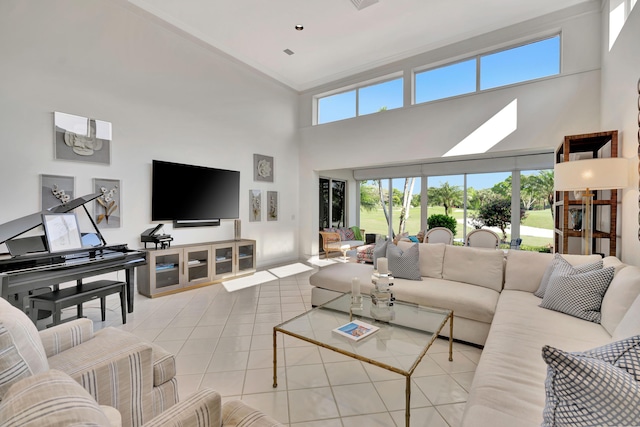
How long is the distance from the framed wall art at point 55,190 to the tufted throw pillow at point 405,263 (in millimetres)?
3882

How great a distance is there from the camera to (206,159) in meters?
4.96

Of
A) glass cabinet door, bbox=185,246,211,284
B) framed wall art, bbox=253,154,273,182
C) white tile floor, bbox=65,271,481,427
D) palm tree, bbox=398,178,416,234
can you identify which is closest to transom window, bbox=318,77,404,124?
framed wall art, bbox=253,154,273,182

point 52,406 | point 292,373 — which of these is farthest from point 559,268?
point 52,406

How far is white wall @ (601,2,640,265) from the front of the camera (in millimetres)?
2485

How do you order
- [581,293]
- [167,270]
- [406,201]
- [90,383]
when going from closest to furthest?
[90,383], [581,293], [167,270], [406,201]

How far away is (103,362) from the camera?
1296mm

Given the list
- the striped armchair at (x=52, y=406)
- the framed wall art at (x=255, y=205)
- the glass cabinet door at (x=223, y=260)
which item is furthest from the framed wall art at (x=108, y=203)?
the striped armchair at (x=52, y=406)

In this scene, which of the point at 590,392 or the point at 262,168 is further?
the point at 262,168

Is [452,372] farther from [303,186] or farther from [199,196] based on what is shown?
[303,186]

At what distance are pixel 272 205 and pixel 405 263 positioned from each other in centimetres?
369

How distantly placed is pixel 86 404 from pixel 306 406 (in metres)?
1.43

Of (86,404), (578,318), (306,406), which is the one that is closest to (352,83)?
(578,318)

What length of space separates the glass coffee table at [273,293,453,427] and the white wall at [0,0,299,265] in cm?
323

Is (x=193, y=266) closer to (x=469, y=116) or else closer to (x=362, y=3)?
(x=362, y=3)
